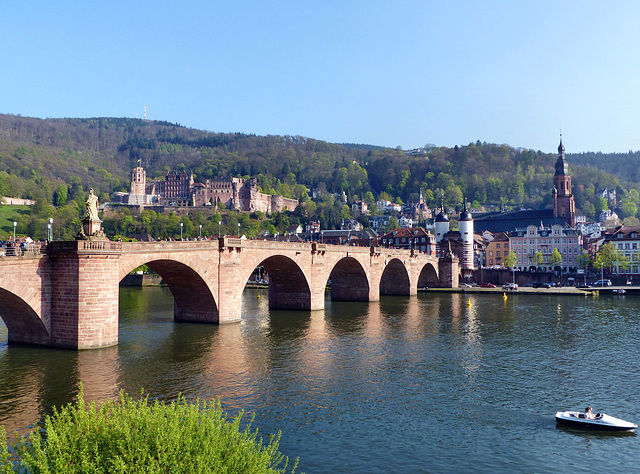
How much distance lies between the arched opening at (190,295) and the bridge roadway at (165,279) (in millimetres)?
81

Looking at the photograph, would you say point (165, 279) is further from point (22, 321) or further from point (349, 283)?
point (349, 283)

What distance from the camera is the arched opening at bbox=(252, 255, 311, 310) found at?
59438 mm

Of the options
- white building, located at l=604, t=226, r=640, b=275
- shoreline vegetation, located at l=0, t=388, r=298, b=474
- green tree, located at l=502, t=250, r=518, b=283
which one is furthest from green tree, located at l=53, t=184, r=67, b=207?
shoreline vegetation, located at l=0, t=388, r=298, b=474

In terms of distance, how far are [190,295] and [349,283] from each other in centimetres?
3102

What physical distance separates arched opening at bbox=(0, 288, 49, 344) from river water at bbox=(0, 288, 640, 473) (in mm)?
828

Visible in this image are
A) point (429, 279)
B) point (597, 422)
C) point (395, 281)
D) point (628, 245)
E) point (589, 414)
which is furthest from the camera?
point (628, 245)

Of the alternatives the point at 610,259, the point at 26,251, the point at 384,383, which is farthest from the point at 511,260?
the point at 26,251

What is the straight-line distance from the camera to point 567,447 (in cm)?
2189

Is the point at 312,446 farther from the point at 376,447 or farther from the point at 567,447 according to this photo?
the point at 567,447

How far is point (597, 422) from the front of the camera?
77.4 ft

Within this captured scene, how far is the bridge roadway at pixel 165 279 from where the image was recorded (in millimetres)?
33844

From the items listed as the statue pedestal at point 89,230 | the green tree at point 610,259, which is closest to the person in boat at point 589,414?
the statue pedestal at point 89,230

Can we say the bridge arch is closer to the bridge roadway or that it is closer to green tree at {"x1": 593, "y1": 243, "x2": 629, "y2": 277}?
the bridge roadway

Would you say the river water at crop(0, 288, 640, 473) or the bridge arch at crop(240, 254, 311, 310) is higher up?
the bridge arch at crop(240, 254, 311, 310)
